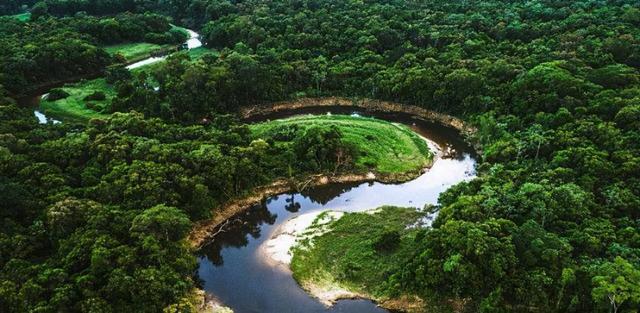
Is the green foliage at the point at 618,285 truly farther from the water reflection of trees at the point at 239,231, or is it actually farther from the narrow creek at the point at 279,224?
the water reflection of trees at the point at 239,231

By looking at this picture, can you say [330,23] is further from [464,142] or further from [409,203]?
[409,203]

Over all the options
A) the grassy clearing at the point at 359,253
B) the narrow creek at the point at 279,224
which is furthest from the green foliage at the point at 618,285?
the narrow creek at the point at 279,224

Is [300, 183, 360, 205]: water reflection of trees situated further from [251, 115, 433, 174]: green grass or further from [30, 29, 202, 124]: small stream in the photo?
[30, 29, 202, 124]: small stream

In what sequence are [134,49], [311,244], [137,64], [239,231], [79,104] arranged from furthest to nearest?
[134,49] → [137,64] → [79,104] → [239,231] → [311,244]

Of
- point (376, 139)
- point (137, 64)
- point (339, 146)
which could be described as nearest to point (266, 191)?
point (339, 146)

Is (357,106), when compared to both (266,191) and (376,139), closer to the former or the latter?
(376,139)

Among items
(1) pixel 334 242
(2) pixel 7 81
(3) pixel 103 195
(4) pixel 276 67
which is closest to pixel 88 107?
(2) pixel 7 81
